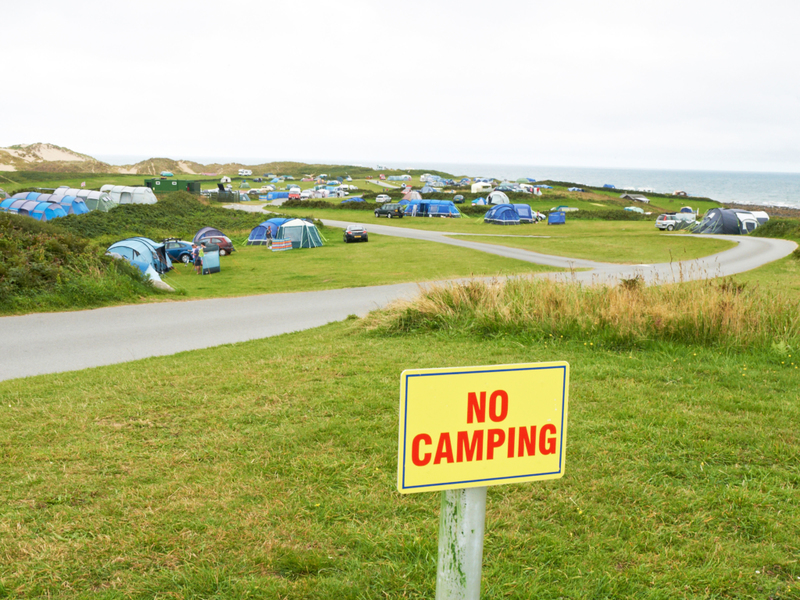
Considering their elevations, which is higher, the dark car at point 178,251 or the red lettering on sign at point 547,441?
the red lettering on sign at point 547,441

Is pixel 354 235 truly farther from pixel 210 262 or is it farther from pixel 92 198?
pixel 92 198

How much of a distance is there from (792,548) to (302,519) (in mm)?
2613

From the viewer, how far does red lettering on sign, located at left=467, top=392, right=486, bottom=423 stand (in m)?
1.54

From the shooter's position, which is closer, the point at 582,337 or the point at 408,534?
the point at 408,534

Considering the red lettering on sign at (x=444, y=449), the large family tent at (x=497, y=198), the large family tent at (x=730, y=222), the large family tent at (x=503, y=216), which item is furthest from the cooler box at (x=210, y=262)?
the large family tent at (x=497, y=198)

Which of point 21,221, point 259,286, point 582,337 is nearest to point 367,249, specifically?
point 259,286

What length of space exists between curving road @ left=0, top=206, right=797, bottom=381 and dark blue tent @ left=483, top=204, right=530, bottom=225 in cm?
2978

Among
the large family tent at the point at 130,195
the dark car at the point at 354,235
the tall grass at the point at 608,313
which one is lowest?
the dark car at the point at 354,235

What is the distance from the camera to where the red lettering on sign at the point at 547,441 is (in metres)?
1.66

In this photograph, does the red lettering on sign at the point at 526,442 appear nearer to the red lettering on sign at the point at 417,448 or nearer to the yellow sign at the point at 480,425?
the yellow sign at the point at 480,425

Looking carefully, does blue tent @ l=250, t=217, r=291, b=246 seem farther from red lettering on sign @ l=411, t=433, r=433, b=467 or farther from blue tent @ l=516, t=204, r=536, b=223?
red lettering on sign @ l=411, t=433, r=433, b=467

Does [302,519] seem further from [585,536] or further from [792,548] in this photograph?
[792,548]

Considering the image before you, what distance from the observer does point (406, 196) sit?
6322cm

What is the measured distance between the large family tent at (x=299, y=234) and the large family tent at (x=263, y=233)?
1356 mm
